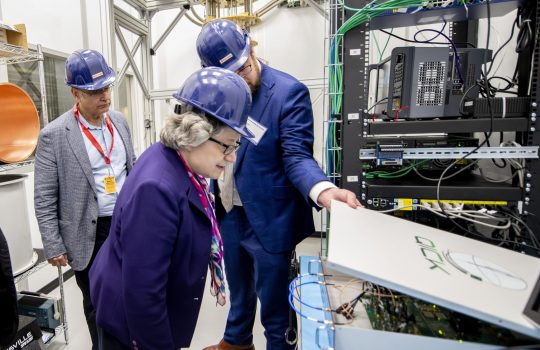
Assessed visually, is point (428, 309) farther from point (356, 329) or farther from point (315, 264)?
point (315, 264)

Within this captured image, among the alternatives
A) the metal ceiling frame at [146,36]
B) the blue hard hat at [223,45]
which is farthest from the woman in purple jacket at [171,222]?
the metal ceiling frame at [146,36]

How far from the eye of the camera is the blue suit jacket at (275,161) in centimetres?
125

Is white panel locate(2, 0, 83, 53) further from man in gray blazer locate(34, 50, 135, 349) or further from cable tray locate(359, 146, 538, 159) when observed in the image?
cable tray locate(359, 146, 538, 159)

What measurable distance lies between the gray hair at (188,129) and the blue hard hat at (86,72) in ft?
3.38

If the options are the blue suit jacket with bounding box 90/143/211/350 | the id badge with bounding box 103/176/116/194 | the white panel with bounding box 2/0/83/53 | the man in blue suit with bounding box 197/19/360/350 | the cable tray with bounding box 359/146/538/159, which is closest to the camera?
the blue suit jacket with bounding box 90/143/211/350

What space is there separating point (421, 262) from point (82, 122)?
1.69 metres

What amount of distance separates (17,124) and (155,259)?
1561 mm

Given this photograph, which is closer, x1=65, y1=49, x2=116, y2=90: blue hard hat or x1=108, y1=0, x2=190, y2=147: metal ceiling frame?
x1=65, y1=49, x2=116, y2=90: blue hard hat

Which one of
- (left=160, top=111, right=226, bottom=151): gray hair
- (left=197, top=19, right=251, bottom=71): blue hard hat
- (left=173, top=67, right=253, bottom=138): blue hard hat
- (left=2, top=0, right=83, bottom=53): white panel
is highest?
(left=2, top=0, right=83, bottom=53): white panel

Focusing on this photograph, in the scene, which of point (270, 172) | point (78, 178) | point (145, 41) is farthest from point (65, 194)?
point (145, 41)

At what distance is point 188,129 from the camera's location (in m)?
0.79

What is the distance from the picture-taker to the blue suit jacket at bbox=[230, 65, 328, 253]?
4.09 feet

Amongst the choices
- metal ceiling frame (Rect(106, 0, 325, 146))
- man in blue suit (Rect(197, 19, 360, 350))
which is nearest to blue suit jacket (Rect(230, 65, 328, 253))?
man in blue suit (Rect(197, 19, 360, 350))

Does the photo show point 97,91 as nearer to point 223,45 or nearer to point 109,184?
point 109,184
